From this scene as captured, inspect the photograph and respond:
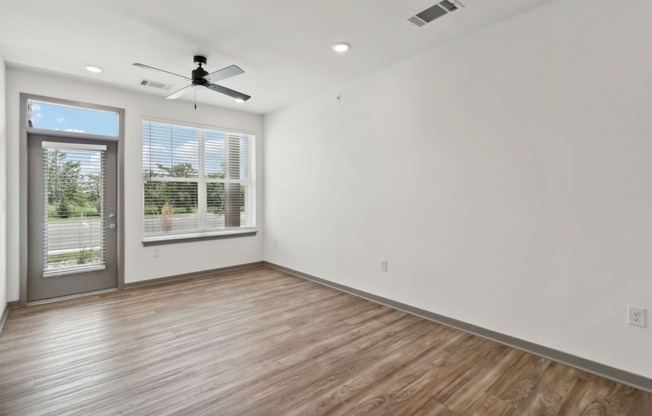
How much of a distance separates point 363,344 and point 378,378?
0.54 metres

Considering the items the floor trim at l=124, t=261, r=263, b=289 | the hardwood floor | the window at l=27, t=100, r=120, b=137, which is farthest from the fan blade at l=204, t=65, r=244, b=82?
the floor trim at l=124, t=261, r=263, b=289

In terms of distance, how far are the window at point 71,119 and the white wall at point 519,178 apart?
321 cm

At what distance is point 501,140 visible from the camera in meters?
2.84

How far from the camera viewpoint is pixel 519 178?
107 inches

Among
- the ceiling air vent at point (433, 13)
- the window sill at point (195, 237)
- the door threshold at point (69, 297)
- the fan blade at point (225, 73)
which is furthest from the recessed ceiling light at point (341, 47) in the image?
the door threshold at point (69, 297)

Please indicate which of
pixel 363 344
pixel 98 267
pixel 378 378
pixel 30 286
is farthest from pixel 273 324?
pixel 30 286

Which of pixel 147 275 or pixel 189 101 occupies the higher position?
pixel 189 101

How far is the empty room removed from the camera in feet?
7.22

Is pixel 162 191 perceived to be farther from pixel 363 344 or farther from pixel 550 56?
pixel 550 56

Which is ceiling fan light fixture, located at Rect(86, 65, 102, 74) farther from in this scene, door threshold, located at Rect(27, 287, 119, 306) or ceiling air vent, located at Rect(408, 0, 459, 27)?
ceiling air vent, located at Rect(408, 0, 459, 27)

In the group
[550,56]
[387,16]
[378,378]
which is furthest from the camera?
[387,16]

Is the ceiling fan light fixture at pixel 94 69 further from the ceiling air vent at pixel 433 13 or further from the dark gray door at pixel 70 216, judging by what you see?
the ceiling air vent at pixel 433 13

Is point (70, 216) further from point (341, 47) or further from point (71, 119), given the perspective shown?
point (341, 47)

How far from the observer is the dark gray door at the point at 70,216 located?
13.0ft
